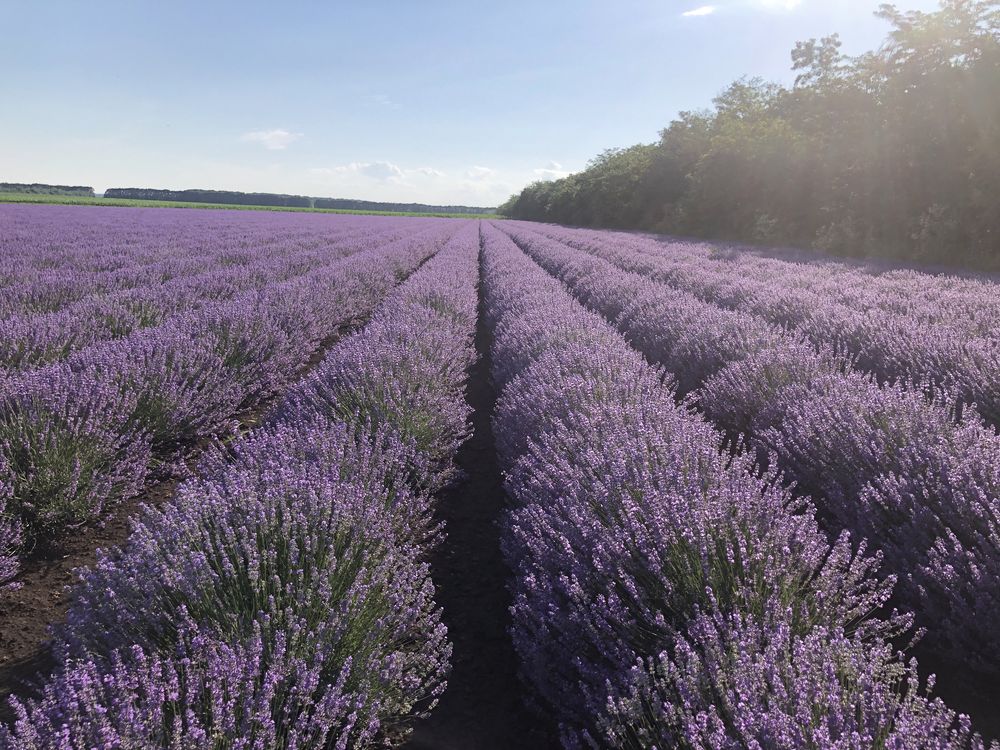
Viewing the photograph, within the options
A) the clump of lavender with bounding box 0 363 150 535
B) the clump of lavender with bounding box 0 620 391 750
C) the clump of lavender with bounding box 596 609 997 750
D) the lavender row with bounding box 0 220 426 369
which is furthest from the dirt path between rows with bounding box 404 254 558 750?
the lavender row with bounding box 0 220 426 369

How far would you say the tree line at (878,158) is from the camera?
39.7 feet

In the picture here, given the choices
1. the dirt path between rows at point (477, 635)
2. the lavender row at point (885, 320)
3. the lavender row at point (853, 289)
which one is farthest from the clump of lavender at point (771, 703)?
the lavender row at point (853, 289)

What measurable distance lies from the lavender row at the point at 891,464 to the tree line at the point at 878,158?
10845 millimetres

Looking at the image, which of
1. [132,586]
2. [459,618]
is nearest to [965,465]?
[459,618]

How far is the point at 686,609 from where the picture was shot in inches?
66.3

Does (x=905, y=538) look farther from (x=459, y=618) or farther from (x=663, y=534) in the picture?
(x=459, y=618)

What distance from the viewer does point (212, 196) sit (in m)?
90.7

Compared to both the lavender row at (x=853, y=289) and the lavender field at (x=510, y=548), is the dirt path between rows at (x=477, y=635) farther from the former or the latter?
the lavender row at (x=853, y=289)

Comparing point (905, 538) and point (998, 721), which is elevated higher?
point (905, 538)

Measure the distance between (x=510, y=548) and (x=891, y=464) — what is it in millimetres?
1623

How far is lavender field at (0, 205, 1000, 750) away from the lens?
134 cm

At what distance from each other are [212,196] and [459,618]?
335 ft

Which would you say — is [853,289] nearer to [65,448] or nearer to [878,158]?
[65,448]

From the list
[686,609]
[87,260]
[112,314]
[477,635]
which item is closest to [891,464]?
[686,609]
